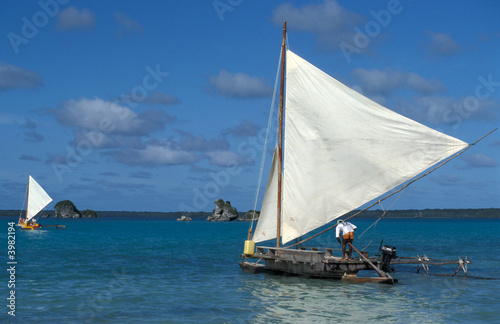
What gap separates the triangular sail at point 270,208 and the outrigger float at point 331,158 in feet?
0.19

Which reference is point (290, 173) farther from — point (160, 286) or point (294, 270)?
point (160, 286)

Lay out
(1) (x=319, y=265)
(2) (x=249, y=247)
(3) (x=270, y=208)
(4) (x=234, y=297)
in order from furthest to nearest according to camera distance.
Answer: (2) (x=249, y=247) < (3) (x=270, y=208) < (1) (x=319, y=265) < (4) (x=234, y=297)

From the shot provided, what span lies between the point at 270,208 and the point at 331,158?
533 cm

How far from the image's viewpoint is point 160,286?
29516mm

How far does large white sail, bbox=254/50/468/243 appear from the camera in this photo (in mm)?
27188

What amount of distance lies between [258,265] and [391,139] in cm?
1131

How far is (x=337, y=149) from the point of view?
28797mm

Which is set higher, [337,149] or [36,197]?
[36,197]

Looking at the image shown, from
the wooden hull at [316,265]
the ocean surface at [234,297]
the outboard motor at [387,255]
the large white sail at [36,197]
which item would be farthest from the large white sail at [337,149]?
the large white sail at [36,197]

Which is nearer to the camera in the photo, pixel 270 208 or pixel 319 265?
pixel 319 265

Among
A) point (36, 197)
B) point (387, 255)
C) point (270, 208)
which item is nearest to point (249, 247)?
point (270, 208)

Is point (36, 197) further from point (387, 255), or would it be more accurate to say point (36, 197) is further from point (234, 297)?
point (234, 297)

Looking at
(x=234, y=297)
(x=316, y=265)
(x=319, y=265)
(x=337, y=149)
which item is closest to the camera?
(x=234, y=297)

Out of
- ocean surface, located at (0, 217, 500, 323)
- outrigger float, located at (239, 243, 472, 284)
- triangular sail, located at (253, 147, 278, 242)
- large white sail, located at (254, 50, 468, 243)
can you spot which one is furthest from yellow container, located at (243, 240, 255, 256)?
large white sail, located at (254, 50, 468, 243)
